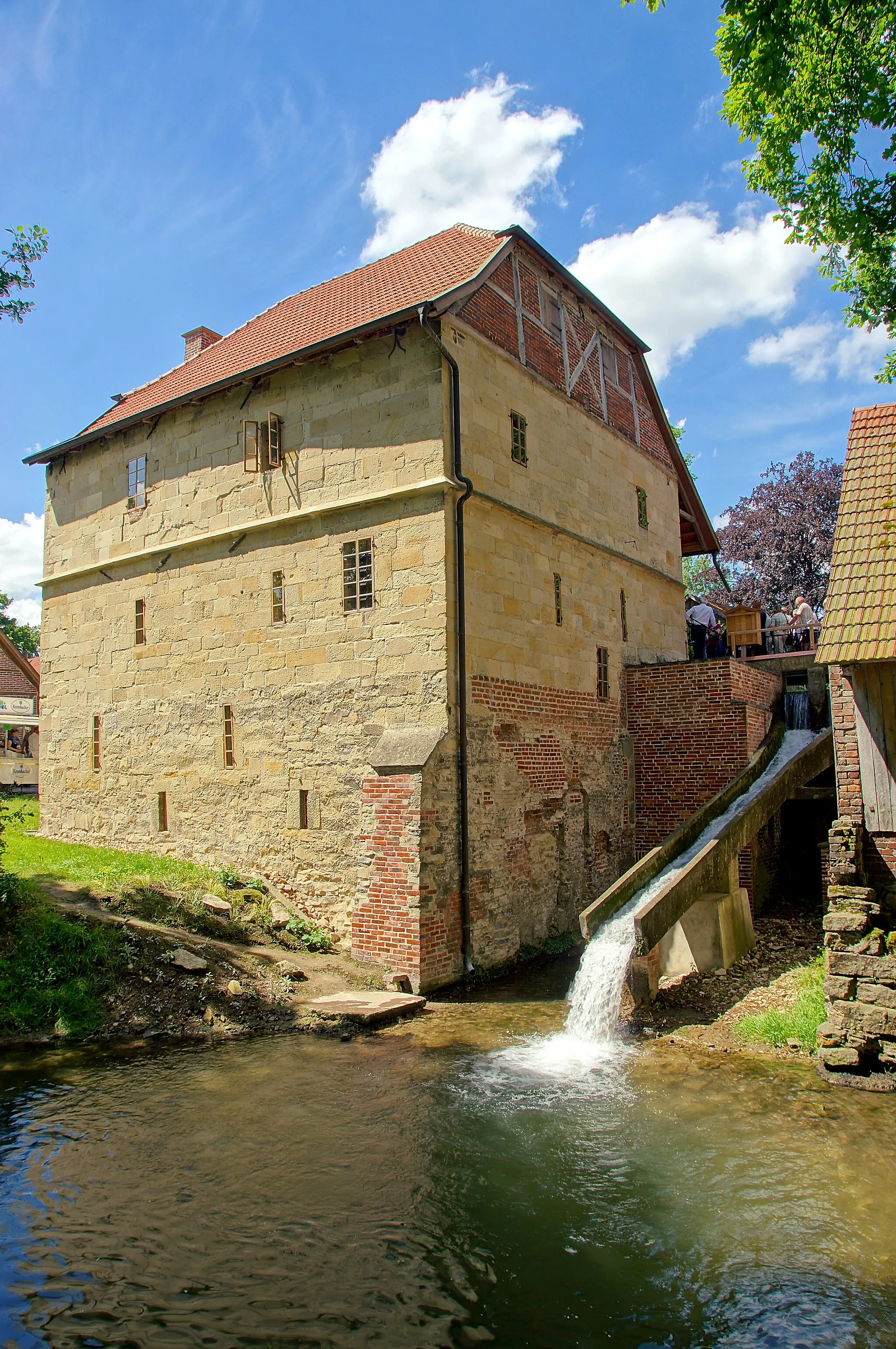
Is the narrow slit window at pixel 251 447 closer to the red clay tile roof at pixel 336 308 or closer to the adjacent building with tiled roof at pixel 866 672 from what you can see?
the red clay tile roof at pixel 336 308

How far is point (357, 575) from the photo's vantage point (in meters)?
12.5

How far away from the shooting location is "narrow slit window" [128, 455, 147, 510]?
1584 centimetres

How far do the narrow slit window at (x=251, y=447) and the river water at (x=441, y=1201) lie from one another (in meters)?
8.56

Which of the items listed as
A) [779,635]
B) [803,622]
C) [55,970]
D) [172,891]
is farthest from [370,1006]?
[779,635]

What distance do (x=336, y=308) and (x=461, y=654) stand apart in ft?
22.5

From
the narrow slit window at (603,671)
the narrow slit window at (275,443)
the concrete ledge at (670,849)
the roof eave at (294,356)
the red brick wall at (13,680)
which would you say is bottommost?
the concrete ledge at (670,849)

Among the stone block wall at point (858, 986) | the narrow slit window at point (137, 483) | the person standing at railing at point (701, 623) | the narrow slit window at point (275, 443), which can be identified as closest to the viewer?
the stone block wall at point (858, 986)

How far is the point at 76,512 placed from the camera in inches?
682

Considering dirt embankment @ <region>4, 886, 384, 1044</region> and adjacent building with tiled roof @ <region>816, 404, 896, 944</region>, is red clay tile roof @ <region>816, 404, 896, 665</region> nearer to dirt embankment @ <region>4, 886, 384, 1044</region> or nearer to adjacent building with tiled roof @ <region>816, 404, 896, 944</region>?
adjacent building with tiled roof @ <region>816, 404, 896, 944</region>

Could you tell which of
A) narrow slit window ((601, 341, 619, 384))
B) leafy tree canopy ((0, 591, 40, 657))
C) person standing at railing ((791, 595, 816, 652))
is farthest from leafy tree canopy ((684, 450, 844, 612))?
leafy tree canopy ((0, 591, 40, 657))

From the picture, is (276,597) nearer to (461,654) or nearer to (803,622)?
(461,654)

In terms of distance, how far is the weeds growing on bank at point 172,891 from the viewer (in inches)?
456

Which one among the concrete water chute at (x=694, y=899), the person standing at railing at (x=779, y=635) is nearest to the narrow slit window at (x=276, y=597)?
the concrete water chute at (x=694, y=899)

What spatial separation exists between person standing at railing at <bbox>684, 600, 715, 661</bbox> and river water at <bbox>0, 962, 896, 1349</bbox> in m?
13.4
